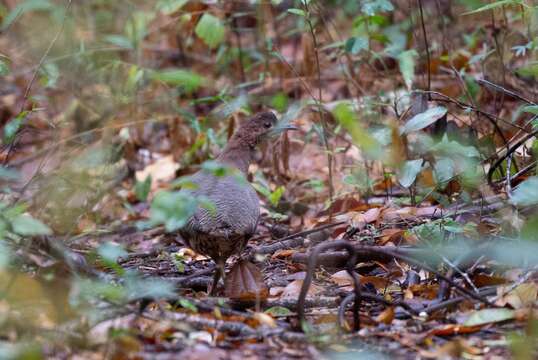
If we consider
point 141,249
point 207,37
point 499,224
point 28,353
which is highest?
point 207,37

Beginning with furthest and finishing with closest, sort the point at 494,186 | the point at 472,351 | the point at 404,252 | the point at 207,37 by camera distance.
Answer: the point at 207,37, the point at 494,186, the point at 404,252, the point at 472,351

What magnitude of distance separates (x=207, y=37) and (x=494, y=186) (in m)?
2.40

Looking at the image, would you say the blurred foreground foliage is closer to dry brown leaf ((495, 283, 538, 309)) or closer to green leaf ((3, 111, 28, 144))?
green leaf ((3, 111, 28, 144))

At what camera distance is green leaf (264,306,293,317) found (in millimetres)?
3287

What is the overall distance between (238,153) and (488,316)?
81.6 inches

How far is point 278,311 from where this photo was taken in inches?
131

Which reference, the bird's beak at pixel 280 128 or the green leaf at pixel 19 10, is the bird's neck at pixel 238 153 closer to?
the bird's beak at pixel 280 128

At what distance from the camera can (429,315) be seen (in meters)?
3.22

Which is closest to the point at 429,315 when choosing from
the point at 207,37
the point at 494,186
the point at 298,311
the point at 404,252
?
the point at 404,252

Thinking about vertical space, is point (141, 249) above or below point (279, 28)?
below

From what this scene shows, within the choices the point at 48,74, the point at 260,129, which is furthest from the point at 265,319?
the point at 48,74

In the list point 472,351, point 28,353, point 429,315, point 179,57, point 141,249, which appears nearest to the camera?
point 28,353

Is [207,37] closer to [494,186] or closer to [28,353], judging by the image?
[494,186]

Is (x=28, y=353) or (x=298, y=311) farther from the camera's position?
(x=298, y=311)
